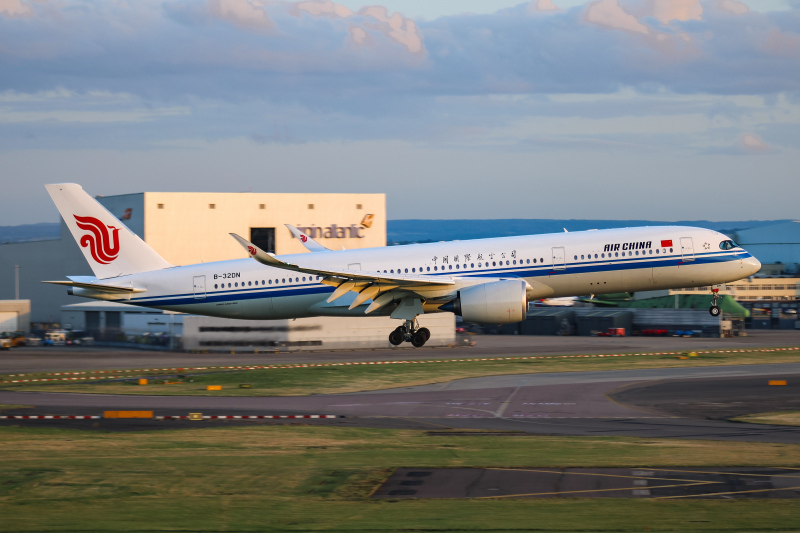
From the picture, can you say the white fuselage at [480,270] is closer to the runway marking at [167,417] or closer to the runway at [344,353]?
the runway marking at [167,417]

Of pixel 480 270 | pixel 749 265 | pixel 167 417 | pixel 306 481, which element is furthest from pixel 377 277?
pixel 306 481

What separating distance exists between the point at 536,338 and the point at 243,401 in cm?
4668

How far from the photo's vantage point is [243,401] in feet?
121

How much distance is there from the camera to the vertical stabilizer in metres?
43.5

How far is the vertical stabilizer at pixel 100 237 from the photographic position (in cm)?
4347

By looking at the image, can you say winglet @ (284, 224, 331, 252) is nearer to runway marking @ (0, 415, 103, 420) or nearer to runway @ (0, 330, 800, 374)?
runway @ (0, 330, 800, 374)

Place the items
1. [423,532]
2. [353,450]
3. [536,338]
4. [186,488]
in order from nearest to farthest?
[423,532]
[186,488]
[353,450]
[536,338]

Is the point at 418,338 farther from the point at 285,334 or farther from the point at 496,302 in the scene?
the point at 285,334

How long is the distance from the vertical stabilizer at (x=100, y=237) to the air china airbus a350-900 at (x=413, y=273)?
0.05m

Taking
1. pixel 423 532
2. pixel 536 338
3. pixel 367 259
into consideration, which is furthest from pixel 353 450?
pixel 536 338

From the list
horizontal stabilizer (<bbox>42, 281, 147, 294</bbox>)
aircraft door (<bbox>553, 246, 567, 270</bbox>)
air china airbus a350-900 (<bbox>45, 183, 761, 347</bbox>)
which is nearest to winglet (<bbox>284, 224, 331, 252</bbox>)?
air china airbus a350-900 (<bbox>45, 183, 761, 347</bbox>)

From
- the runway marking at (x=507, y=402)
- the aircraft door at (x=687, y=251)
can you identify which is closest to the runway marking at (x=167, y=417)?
the runway marking at (x=507, y=402)

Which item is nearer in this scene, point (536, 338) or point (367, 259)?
point (367, 259)

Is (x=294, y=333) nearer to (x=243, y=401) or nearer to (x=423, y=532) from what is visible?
(x=243, y=401)
